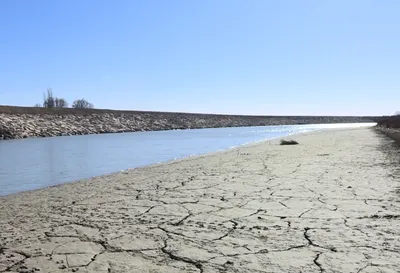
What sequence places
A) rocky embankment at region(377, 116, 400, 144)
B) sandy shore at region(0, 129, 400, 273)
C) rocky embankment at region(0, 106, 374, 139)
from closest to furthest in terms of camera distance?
sandy shore at region(0, 129, 400, 273) → rocky embankment at region(377, 116, 400, 144) → rocky embankment at region(0, 106, 374, 139)

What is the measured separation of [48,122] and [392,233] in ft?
144

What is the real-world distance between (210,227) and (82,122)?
47523 millimetres

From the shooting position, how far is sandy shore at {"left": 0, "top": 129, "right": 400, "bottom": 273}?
310 centimetres

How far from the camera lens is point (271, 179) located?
25.3ft

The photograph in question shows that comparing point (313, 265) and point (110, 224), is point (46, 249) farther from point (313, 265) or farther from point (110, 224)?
point (313, 265)

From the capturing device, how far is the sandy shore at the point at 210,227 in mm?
3104

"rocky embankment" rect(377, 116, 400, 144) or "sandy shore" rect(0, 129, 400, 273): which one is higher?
"rocky embankment" rect(377, 116, 400, 144)

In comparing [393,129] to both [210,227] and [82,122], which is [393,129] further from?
[82,122]

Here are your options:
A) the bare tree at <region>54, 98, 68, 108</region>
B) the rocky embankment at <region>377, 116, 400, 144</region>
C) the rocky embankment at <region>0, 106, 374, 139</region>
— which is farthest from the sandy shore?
the bare tree at <region>54, 98, 68, 108</region>

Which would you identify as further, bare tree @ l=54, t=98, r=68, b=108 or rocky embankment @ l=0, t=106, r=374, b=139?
bare tree @ l=54, t=98, r=68, b=108

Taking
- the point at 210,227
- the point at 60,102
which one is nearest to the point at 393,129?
the point at 210,227

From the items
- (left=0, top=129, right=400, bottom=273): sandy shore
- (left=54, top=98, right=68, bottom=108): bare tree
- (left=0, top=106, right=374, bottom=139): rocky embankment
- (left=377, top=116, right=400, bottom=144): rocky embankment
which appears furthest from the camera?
(left=54, top=98, right=68, bottom=108): bare tree

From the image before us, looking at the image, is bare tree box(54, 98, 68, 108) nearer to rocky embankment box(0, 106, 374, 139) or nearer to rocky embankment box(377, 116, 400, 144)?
rocky embankment box(0, 106, 374, 139)

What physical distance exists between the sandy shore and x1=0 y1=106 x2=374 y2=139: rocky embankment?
30.5 metres
